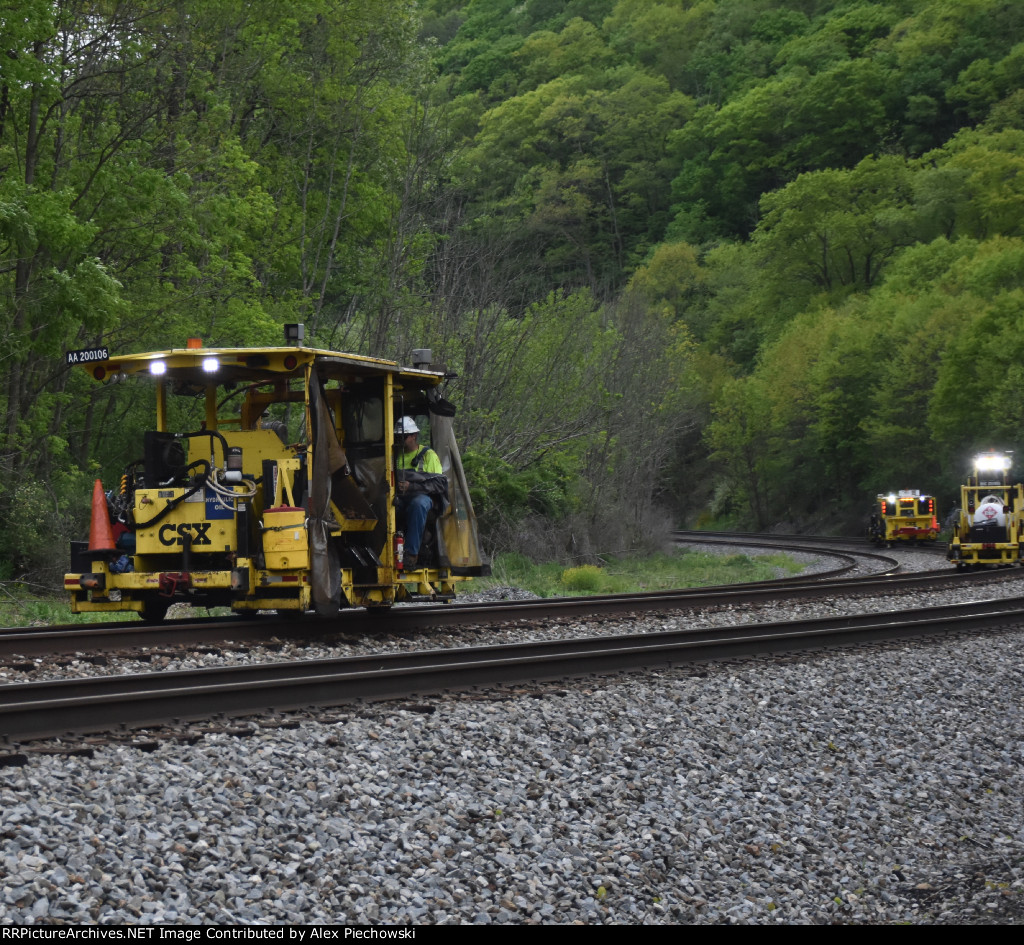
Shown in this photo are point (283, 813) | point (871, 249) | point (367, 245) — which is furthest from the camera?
point (871, 249)

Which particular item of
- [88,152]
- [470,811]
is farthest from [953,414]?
[470,811]

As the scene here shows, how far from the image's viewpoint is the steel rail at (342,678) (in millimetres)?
6844

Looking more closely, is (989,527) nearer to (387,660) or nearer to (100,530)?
(387,660)

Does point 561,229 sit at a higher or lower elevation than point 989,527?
higher

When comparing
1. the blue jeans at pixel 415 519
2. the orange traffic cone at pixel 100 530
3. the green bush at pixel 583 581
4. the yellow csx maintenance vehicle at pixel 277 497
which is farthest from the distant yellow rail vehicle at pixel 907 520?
the orange traffic cone at pixel 100 530

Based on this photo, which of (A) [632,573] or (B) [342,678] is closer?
(B) [342,678]

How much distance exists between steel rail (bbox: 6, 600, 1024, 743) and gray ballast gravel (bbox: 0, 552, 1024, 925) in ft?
1.53

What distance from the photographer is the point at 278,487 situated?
1113 cm

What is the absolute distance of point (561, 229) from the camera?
68875 mm

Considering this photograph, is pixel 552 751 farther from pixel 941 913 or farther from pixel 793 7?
pixel 793 7

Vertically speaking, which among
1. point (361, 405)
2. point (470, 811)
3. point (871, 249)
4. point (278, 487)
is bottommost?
point (470, 811)

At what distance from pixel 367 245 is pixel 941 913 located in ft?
73.8

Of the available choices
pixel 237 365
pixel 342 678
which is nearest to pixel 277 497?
pixel 237 365

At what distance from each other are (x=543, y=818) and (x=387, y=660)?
11.5 ft
